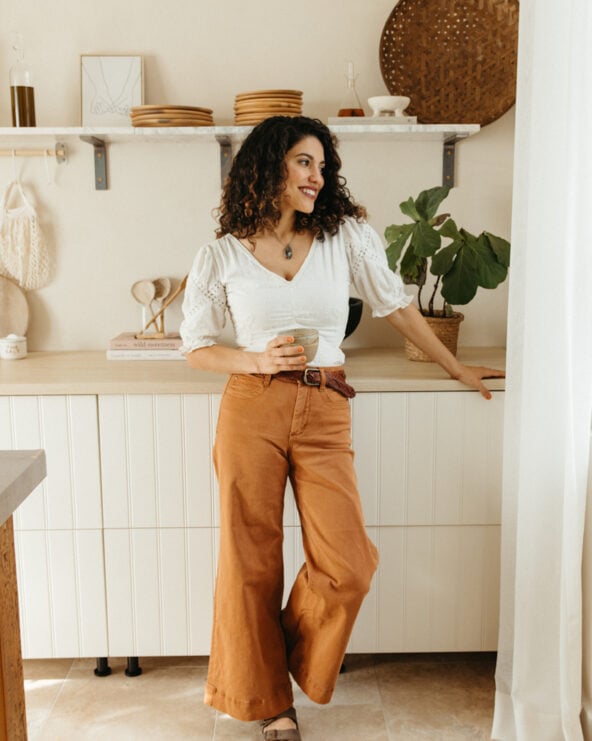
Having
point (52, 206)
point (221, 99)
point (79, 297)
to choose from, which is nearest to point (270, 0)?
point (221, 99)

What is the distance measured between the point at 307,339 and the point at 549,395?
0.53m

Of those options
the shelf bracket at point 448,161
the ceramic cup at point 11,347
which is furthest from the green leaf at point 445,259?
the ceramic cup at point 11,347

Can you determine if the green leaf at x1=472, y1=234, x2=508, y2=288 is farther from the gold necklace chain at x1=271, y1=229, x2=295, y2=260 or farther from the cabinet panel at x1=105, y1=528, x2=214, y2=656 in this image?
the cabinet panel at x1=105, y1=528, x2=214, y2=656

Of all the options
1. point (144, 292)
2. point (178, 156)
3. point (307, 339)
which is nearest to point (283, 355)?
point (307, 339)

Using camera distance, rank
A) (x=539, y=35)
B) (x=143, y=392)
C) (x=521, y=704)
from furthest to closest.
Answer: (x=143, y=392) → (x=521, y=704) → (x=539, y=35)

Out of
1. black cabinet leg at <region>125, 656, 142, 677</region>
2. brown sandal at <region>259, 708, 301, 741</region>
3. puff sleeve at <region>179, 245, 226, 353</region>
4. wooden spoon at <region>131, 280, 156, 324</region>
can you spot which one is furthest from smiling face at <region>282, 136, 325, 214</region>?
black cabinet leg at <region>125, 656, 142, 677</region>

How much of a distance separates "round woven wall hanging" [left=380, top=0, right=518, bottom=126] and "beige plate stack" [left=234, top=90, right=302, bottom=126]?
37 centimetres

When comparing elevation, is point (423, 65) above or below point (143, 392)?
above

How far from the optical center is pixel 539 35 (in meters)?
1.64

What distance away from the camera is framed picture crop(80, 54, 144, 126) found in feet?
8.41

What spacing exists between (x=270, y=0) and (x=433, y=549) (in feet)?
5.59

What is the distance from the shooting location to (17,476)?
3.73ft

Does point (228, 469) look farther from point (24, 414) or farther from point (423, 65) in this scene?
point (423, 65)

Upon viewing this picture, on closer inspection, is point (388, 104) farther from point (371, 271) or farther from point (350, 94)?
point (371, 271)
